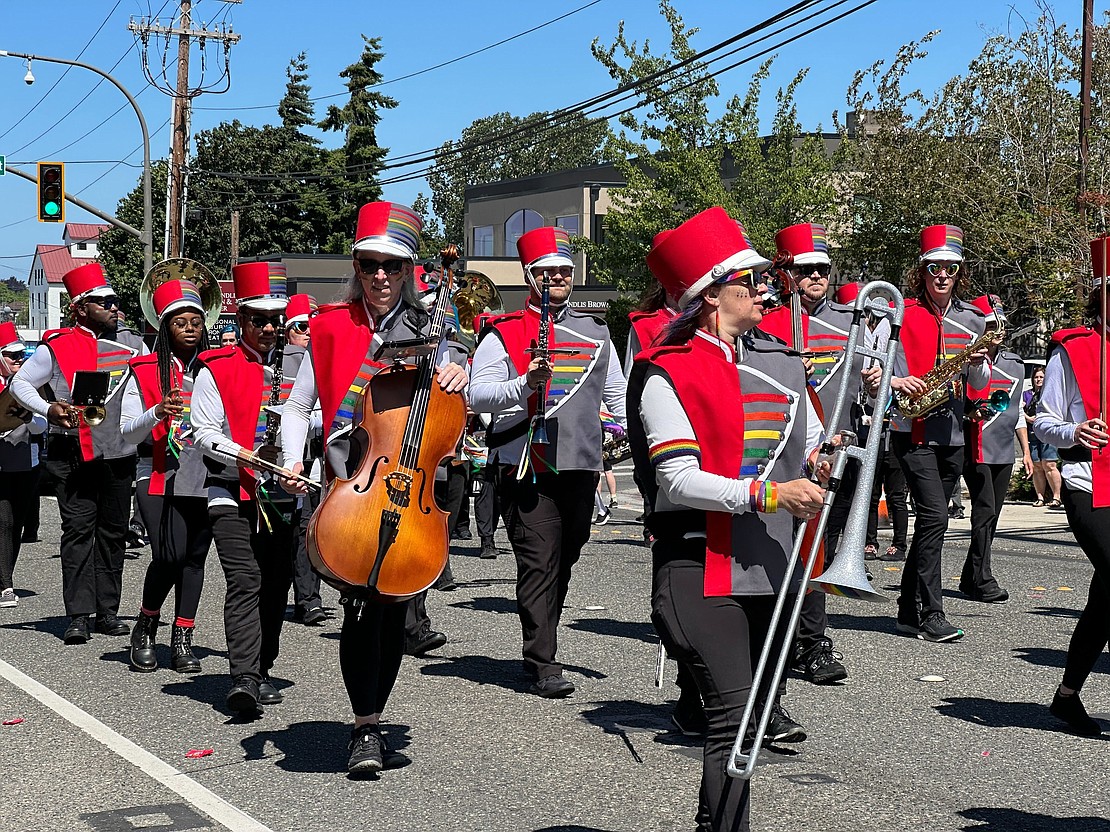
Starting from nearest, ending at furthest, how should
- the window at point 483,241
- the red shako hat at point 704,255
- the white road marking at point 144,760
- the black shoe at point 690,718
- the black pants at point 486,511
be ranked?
the red shako hat at point 704,255 < the white road marking at point 144,760 < the black shoe at point 690,718 < the black pants at point 486,511 < the window at point 483,241

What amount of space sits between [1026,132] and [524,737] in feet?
70.6

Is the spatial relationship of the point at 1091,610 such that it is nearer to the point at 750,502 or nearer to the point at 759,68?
the point at 750,502

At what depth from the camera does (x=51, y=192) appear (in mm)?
30312

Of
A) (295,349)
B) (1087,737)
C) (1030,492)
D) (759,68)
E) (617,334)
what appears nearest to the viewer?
(1087,737)

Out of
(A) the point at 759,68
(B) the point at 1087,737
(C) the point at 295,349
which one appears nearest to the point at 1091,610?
(B) the point at 1087,737

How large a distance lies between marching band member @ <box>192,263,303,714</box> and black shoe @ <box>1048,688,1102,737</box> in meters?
3.57

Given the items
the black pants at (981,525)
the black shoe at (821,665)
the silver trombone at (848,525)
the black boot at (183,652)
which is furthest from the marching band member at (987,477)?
the silver trombone at (848,525)

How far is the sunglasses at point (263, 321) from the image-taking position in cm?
761

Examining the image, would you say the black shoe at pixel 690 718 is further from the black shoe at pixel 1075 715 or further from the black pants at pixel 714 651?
the black pants at pixel 714 651

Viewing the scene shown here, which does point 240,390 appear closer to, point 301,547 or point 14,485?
point 301,547

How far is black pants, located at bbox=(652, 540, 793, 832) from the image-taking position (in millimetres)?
4152

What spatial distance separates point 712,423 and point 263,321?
3865 millimetres

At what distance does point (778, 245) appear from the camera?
8.34 m

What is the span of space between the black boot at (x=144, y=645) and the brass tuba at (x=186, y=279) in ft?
5.38
